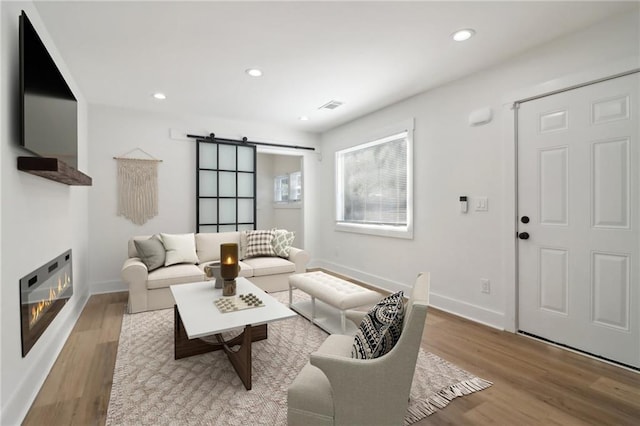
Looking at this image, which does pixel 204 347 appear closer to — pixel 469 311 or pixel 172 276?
pixel 172 276

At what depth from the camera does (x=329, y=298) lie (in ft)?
9.11

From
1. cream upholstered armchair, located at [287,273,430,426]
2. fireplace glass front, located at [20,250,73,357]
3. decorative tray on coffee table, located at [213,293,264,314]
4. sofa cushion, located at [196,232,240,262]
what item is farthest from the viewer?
sofa cushion, located at [196,232,240,262]

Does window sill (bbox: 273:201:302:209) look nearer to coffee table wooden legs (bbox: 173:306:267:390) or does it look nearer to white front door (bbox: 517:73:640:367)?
coffee table wooden legs (bbox: 173:306:267:390)

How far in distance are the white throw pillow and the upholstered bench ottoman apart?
1.49 metres

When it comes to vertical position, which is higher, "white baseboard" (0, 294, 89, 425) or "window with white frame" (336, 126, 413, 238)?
"window with white frame" (336, 126, 413, 238)

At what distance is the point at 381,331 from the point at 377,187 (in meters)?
3.38

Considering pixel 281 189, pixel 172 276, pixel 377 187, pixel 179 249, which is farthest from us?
pixel 281 189

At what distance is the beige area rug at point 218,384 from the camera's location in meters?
1.74

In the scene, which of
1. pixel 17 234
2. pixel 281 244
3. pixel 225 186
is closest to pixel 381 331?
pixel 17 234

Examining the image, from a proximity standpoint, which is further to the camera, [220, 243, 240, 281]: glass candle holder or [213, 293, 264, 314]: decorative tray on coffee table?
[220, 243, 240, 281]: glass candle holder

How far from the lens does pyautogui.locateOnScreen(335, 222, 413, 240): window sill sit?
13.2 feet

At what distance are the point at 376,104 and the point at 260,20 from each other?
225cm

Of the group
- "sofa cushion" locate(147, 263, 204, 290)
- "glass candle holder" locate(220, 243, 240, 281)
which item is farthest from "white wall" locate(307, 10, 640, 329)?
"sofa cushion" locate(147, 263, 204, 290)

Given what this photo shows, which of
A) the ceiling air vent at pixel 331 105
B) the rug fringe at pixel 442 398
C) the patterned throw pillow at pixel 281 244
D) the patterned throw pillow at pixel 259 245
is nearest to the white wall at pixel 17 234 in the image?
the rug fringe at pixel 442 398
